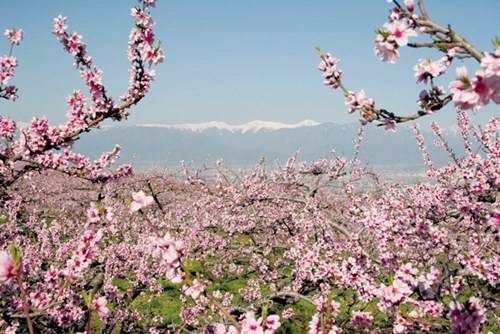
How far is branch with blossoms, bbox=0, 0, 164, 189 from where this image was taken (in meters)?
4.22

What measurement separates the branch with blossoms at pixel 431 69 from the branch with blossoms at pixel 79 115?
2.42 metres

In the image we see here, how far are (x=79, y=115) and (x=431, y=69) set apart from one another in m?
3.46

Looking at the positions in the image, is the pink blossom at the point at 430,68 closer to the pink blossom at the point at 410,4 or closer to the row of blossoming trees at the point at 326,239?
the row of blossoming trees at the point at 326,239

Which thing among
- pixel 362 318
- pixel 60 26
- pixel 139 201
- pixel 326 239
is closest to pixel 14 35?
pixel 60 26

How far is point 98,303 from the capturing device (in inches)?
110

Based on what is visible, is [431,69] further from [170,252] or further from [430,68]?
[170,252]

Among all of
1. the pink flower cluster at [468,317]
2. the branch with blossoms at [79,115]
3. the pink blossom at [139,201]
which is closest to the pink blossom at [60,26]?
the branch with blossoms at [79,115]

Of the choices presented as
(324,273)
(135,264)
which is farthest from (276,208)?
(324,273)

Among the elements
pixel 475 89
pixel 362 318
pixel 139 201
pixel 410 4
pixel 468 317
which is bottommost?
pixel 362 318

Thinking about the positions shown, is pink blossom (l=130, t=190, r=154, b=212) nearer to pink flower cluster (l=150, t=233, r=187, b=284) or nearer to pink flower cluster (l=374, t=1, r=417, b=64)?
pink flower cluster (l=150, t=233, r=187, b=284)

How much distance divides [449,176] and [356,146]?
14.9ft

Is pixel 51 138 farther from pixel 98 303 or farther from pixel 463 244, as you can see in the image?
pixel 463 244

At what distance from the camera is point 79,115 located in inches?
172

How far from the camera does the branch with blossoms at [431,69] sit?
5.26 ft
